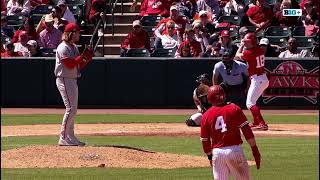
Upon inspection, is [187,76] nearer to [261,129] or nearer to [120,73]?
[120,73]

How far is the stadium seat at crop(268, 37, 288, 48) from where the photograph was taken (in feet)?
79.8

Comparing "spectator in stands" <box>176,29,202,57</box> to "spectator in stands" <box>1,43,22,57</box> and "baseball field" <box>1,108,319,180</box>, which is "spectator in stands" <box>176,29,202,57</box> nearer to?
"baseball field" <box>1,108,319,180</box>

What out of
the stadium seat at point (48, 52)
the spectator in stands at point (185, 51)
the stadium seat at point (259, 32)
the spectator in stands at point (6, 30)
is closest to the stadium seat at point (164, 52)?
the spectator in stands at point (185, 51)

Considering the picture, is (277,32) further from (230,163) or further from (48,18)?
(230,163)

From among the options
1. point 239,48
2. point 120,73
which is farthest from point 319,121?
point 120,73

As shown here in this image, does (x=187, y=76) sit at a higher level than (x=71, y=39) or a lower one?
lower

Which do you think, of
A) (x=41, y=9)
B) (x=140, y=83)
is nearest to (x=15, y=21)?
(x=41, y=9)

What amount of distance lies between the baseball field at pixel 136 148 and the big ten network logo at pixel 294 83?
2.60 feet

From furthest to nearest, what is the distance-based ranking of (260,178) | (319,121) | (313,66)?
(313,66) → (319,121) → (260,178)

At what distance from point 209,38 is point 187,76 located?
3.62ft

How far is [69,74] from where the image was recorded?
1436 cm

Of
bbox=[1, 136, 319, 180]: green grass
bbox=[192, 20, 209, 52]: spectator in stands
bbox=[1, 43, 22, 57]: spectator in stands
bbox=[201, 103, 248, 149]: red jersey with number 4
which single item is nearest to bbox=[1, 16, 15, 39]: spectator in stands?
bbox=[1, 43, 22, 57]: spectator in stands

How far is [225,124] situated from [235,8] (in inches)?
649

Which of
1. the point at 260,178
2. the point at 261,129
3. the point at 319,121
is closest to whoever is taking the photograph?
the point at 260,178
